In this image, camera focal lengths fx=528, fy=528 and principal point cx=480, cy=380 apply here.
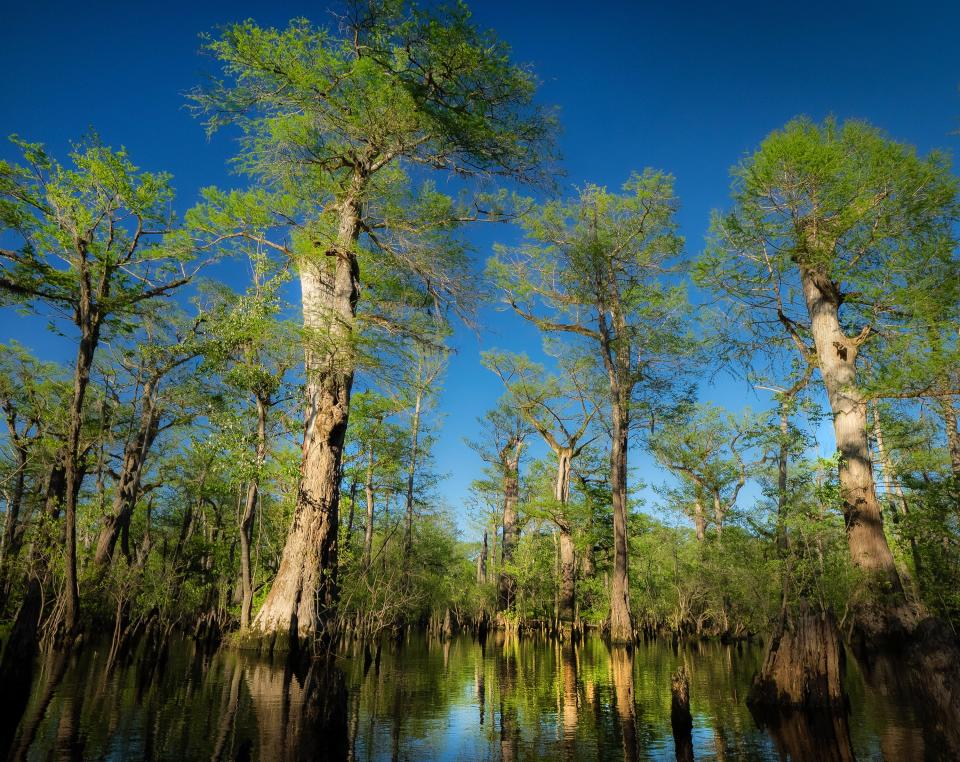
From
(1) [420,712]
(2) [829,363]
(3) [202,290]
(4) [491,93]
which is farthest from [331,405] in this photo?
(2) [829,363]

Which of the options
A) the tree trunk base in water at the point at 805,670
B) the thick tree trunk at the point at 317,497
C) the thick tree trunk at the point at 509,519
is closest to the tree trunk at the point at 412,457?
the thick tree trunk at the point at 509,519

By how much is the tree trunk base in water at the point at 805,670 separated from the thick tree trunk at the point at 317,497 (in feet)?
22.2

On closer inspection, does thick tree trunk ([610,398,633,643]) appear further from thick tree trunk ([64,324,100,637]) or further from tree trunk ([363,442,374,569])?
thick tree trunk ([64,324,100,637])

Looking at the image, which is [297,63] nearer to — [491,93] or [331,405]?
[491,93]

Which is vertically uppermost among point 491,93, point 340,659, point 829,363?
point 491,93

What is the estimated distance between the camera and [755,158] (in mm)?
12930

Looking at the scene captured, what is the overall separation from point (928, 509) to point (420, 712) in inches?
445

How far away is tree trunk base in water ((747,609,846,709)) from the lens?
5160 millimetres

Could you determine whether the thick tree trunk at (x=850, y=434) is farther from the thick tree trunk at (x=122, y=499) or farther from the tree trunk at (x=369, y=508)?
the thick tree trunk at (x=122, y=499)

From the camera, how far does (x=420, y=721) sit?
4.99 m

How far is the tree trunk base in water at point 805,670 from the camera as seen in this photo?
516cm

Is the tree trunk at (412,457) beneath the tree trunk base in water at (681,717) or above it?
above

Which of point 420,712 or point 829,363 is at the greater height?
point 829,363

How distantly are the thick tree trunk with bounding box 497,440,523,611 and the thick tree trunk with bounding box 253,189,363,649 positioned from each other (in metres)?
14.8
